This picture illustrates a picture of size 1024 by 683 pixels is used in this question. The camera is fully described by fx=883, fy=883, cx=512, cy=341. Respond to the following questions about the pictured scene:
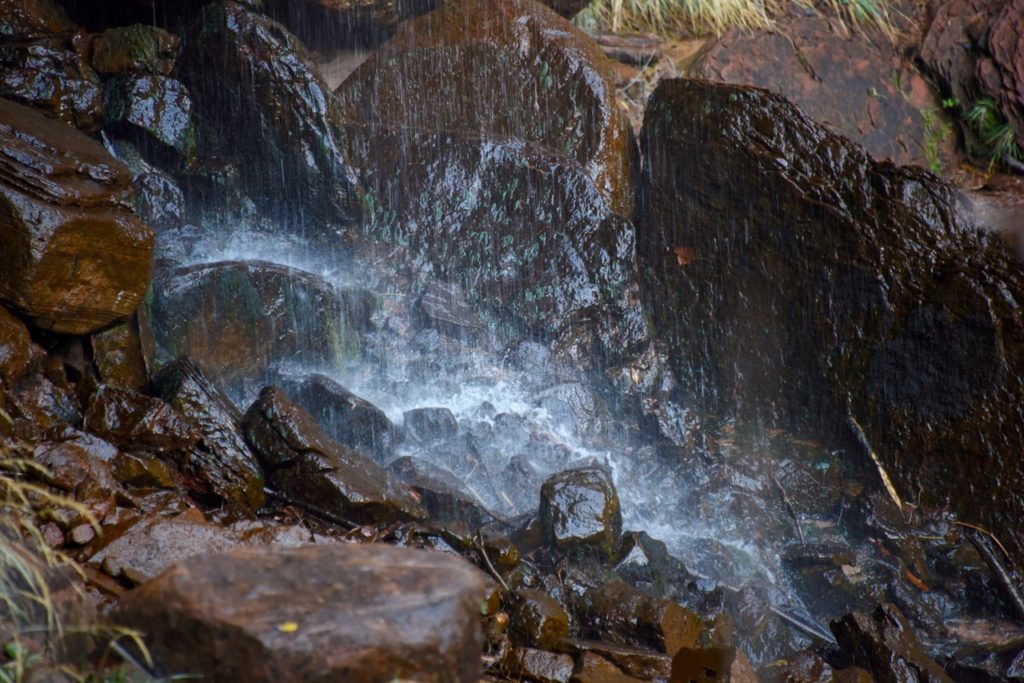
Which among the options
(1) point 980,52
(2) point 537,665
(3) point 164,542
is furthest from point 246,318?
(1) point 980,52

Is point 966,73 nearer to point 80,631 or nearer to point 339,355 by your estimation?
point 339,355

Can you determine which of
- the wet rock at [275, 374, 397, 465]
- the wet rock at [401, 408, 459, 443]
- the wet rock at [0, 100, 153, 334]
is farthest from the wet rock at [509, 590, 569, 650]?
the wet rock at [0, 100, 153, 334]

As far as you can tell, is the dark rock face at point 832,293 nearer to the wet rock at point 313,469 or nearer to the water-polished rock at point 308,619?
the wet rock at point 313,469

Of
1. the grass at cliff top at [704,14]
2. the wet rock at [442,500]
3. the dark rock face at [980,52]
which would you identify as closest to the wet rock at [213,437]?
the wet rock at [442,500]

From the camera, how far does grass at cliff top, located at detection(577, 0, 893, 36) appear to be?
32.4 feet

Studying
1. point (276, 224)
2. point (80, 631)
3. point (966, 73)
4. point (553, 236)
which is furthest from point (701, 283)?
point (80, 631)

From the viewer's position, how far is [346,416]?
5.90m

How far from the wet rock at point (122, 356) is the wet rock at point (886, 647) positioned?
4.18 m

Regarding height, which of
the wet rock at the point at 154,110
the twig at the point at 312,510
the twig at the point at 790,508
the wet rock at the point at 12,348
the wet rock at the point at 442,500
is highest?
the wet rock at the point at 154,110

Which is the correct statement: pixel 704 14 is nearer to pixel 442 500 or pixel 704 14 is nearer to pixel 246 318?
pixel 246 318

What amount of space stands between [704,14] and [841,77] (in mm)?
1682

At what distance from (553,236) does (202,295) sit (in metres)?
2.95

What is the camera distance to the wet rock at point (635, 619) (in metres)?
4.20

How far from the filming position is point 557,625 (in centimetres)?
408
